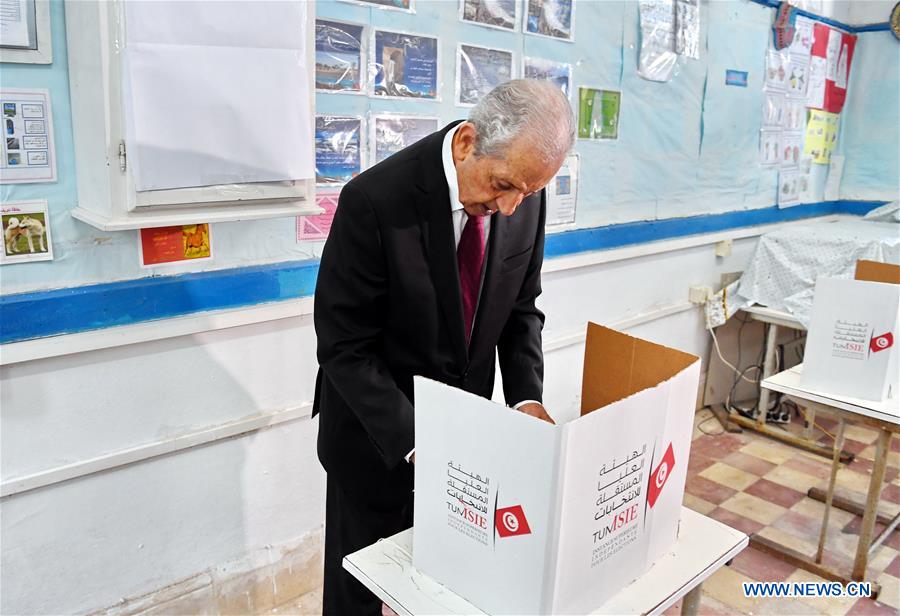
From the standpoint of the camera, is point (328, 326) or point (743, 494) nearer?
point (328, 326)

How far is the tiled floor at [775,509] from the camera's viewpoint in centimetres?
231

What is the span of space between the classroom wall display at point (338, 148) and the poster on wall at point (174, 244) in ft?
1.15

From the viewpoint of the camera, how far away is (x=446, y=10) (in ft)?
7.06

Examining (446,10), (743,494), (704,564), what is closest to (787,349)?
(743,494)

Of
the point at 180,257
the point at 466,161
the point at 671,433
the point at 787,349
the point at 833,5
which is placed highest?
the point at 833,5

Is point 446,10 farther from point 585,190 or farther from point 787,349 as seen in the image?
point 787,349

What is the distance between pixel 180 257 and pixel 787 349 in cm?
340

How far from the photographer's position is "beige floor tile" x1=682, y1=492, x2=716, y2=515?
113 inches

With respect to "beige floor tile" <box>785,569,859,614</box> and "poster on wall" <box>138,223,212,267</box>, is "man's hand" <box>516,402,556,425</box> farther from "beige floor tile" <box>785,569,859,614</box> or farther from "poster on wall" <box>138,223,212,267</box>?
"beige floor tile" <box>785,569,859,614</box>

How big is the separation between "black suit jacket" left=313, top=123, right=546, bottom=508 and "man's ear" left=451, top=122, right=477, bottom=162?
0.06m

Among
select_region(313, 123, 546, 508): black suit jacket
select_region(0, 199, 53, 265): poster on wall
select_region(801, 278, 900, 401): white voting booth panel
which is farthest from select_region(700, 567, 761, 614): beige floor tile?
select_region(0, 199, 53, 265): poster on wall

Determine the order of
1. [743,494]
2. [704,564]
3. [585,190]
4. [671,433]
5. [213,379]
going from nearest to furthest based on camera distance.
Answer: [671,433] < [704,564] < [213,379] < [585,190] < [743,494]

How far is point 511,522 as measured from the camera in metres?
1.04

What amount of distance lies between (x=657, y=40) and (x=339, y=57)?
152 centimetres
